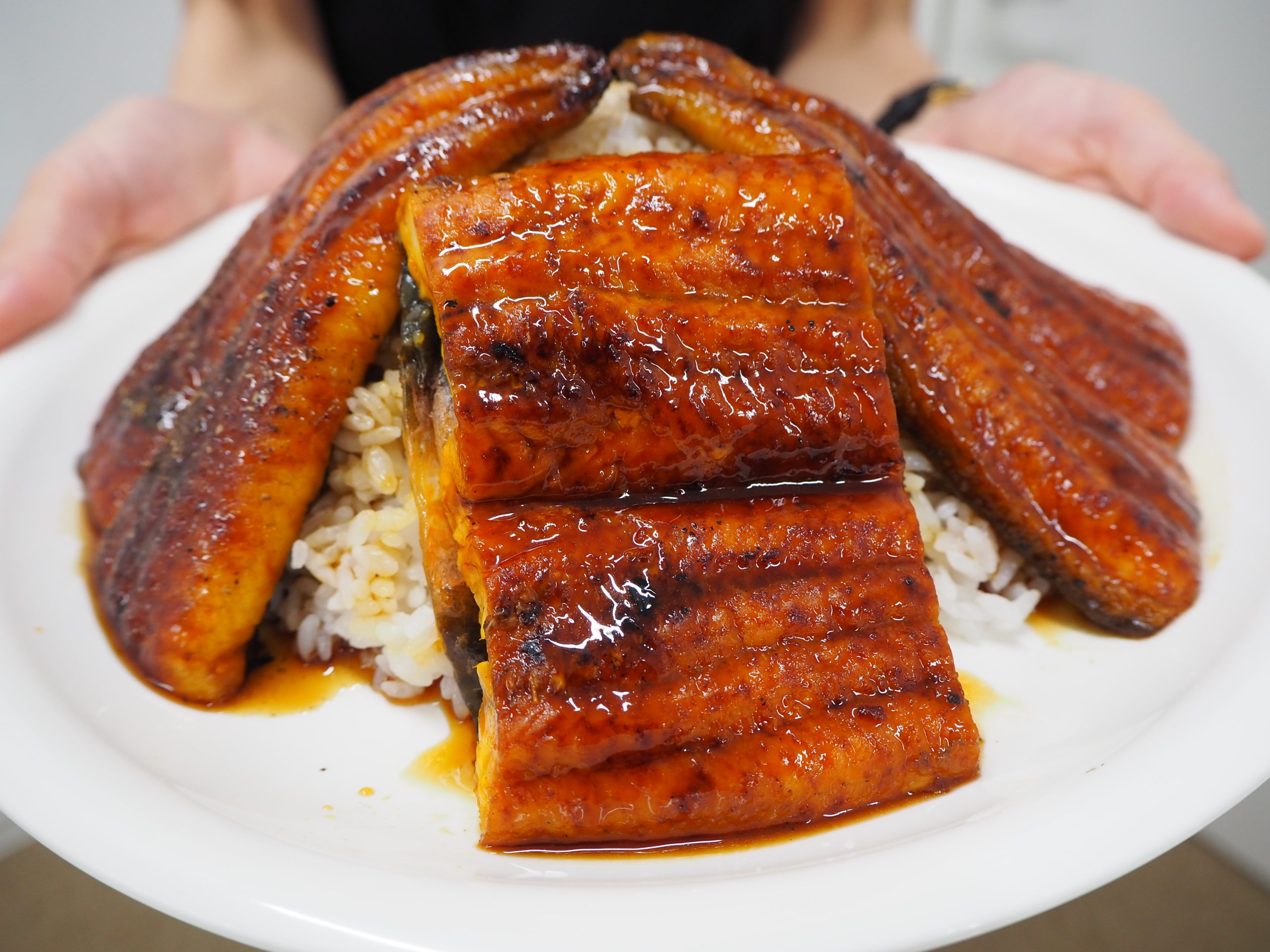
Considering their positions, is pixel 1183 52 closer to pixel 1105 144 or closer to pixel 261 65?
pixel 1105 144

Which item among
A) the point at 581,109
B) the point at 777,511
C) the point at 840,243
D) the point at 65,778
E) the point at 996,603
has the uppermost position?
the point at 581,109

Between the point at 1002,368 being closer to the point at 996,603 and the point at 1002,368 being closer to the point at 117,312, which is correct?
the point at 996,603

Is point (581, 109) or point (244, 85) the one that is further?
point (244, 85)

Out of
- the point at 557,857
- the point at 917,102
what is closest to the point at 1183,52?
the point at 917,102

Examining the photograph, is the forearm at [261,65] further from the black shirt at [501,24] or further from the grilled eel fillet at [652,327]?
the grilled eel fillet at [652,327]

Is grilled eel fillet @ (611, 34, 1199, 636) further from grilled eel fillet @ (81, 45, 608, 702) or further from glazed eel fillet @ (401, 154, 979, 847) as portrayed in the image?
grilled eel fillet @ (81, 45, 608, 702)

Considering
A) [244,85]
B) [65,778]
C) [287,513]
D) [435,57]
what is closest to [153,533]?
[287,513]

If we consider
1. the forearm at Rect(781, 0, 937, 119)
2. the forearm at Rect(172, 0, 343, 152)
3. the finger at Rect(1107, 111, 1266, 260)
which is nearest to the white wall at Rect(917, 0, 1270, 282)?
the forearm at Rect(781, 0, 937, 119)
